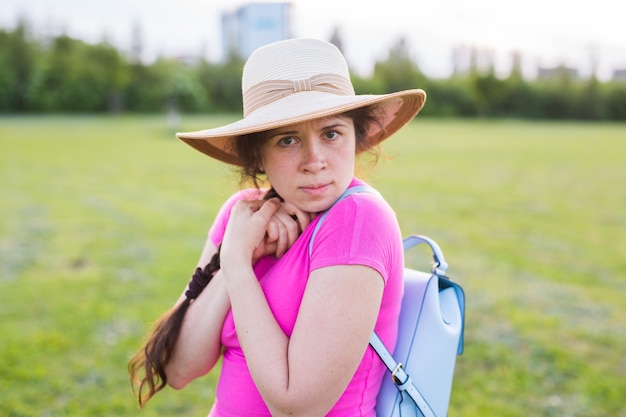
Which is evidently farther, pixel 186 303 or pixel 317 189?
pixel 186 303

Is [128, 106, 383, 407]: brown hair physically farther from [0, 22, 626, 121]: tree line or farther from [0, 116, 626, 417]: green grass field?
[0, 22, 626, 121]: tree line

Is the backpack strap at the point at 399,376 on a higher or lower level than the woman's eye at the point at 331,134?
lower

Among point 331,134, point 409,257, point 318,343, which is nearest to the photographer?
point 318,343

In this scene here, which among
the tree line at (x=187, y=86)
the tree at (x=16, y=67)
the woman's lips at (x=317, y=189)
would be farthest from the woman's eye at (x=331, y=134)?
the tree at (x=16, y=67)

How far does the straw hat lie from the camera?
131 cm

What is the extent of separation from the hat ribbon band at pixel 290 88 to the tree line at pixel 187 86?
38516 mm

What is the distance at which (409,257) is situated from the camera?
6098 mm

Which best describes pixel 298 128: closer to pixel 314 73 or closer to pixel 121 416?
pixel 314 73

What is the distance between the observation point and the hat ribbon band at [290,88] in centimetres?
138

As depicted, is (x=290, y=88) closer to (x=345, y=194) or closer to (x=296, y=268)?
(x=345, y=194)

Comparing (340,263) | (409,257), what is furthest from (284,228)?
(409,257)

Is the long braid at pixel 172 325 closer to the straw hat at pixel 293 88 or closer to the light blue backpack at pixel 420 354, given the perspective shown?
the straw hat at pixel 293 88

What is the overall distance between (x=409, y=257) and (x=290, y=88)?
4.90 meters

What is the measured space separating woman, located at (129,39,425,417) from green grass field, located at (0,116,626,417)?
400mm
